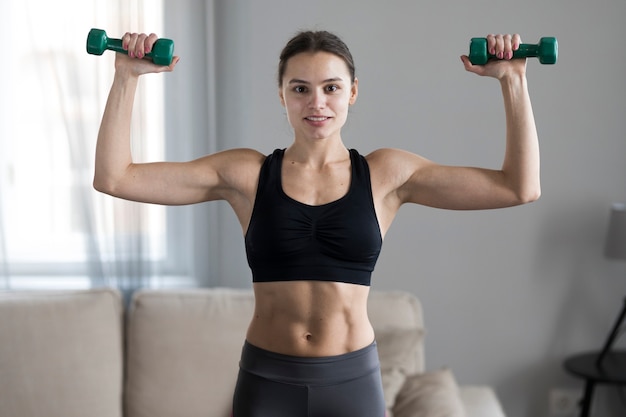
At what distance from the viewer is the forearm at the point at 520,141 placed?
1560 mm

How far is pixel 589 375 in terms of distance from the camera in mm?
3045

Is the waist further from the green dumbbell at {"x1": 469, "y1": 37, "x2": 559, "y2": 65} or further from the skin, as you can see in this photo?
the green dumbbell at {"x1": 469, "y1": 37, "x2": 559, "y2": 65}

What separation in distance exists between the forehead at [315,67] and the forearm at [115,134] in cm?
29

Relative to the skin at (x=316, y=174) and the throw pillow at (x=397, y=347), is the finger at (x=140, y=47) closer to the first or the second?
the skin at (x=316, y=174)

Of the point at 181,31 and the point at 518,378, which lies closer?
the point at 181,31

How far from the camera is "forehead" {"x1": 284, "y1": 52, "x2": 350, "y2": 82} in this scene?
154 cm

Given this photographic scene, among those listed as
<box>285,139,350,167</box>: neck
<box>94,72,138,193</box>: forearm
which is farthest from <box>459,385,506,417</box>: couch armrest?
<box>94,72,138,193</box>: forearm

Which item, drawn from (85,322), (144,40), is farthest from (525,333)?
(144,40)

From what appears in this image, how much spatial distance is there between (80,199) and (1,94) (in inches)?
18.7

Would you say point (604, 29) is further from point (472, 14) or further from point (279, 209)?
point (279, 209)

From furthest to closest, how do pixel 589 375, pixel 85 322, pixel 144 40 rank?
pixel 589 375, pixel 85 322, pixel 144 40

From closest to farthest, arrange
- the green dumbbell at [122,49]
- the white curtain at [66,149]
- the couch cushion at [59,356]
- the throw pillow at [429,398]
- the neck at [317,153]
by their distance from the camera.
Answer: the green dumbbell at [122,49] → the neck at [317,153] → the throw pillow at [429,398] → the couch cushion at [59,356] → the white curtain at [66,149]

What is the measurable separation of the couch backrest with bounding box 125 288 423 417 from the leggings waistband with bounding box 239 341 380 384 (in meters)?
1.09

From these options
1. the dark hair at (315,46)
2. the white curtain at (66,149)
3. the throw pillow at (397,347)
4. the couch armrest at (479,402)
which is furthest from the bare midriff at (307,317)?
the white curtain at (66,149)
